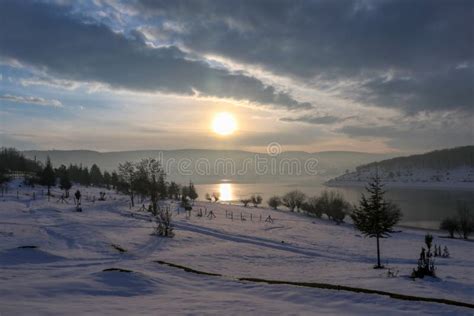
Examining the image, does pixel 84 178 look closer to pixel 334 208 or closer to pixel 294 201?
pixel 294 201

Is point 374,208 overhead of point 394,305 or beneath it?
overhead

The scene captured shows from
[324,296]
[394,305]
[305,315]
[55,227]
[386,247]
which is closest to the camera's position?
[305,315]

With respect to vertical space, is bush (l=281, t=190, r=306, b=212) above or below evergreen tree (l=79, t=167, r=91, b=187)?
below

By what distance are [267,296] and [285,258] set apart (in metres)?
13.3

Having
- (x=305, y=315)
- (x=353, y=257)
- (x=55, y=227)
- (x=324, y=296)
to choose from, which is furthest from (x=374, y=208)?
(x=55, y=227)

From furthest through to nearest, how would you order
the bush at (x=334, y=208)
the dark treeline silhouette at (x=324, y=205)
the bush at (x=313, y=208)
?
the bush at (x=313, y=208), the dark treeline silhouette at (x=324, y=205), the bush at (x=334, y=208)

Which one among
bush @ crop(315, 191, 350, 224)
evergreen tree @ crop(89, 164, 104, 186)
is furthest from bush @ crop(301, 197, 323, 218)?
evergreen tree @ crop(89, 164, 104, 186)

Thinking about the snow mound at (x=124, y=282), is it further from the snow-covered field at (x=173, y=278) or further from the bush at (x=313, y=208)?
the bush at (x=313, y=208)

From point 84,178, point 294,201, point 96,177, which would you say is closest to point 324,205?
point 294,201

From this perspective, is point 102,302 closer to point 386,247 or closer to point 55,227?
point 55,227

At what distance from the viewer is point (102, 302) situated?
38.1 feet

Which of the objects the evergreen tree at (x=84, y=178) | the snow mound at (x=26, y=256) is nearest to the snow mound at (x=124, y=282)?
the snow mound at (x=26, y=256)

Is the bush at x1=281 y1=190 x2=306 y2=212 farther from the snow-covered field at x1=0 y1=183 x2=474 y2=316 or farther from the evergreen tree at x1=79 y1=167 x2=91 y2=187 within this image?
the snow-covered field at x1=0 y1=183 x2=474 y2=316

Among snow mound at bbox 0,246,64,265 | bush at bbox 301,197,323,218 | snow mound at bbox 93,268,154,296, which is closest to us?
snow mound at bbox 93,268,154,296
